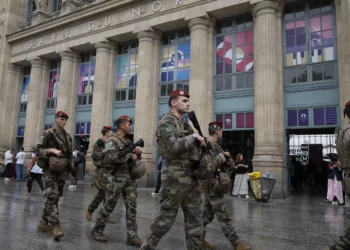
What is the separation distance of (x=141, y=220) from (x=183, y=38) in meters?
11.4

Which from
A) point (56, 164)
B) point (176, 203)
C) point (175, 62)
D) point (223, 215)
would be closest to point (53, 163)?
point (56, 164)

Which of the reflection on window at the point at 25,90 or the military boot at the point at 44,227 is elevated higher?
the reflection on window at the point at 25,90

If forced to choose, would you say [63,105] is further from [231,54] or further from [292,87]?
[292,87]

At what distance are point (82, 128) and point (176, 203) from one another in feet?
52.8

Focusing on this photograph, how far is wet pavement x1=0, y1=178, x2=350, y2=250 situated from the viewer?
182 inches

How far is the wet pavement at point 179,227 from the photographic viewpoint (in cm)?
462

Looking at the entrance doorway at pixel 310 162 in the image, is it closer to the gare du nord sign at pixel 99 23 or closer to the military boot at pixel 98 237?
the gare du nord sign at pixel 99 23

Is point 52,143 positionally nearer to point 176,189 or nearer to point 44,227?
point 44,227

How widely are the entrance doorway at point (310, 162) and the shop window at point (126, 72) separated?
8.67 meters

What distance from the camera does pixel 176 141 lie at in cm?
318

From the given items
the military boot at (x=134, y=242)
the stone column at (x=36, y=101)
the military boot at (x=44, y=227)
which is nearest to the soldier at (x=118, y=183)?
the military boot at (x=134, y=242)

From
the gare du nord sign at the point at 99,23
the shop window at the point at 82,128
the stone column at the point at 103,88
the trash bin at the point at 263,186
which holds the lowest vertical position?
the trash bin at the point at 263,186

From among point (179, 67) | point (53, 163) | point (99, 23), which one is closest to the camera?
point (53, 163)

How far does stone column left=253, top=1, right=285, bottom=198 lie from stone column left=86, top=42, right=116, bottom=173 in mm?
8469
